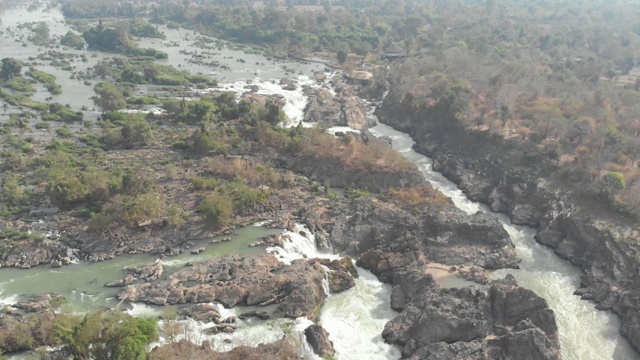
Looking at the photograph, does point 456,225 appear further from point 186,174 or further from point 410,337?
point 186,174

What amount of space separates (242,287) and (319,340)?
7.40m

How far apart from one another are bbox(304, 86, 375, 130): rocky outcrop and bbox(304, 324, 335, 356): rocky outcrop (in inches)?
1557

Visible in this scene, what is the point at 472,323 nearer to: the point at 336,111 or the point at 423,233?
the point at 423,233

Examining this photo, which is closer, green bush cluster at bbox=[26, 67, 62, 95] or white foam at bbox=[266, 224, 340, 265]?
white foam at bbox=[266, 224, 340, 265]

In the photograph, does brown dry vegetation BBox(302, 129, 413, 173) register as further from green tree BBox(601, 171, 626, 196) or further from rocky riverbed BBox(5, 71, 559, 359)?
green tree BBox(601, 171, 626, 196)

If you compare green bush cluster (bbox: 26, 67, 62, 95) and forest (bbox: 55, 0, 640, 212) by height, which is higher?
forest (bbox: 55, 0, 640, 212)

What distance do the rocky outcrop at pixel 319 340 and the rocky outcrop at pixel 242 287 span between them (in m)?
2.16

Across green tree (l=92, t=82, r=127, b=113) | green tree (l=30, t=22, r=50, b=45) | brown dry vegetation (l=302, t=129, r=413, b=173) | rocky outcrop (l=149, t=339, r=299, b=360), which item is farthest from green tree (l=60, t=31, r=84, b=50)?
rocky outcrop (l=149, t=339, r=299, b=360)

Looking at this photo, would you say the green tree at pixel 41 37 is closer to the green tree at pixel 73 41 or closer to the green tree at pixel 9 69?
the green tree at pixel 73 41

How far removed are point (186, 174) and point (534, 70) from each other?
62543 mm

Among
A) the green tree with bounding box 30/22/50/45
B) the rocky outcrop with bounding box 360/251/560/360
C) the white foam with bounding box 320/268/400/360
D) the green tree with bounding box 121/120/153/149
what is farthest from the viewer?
the green tree with bounding box 30/22/50/45

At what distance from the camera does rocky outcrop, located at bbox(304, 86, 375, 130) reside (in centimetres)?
7250

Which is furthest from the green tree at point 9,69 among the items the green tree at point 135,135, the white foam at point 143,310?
the white foam at point 143,310

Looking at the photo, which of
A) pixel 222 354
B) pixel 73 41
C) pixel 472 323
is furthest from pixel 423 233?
pixel 73 41
